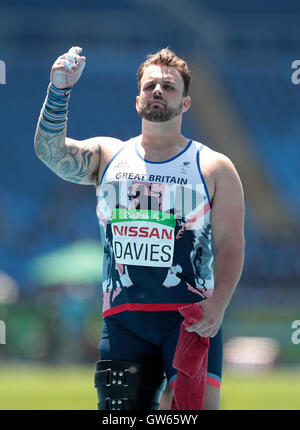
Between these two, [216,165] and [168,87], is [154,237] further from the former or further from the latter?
[168,87]

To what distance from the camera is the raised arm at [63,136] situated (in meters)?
4.29

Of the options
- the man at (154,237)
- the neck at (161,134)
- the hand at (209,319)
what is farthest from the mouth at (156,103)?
the hand at (209,319)

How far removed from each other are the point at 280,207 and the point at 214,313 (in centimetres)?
1612

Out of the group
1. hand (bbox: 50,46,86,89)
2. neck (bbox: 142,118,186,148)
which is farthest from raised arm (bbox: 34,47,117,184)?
neck (bbox: 142,118,186,148)

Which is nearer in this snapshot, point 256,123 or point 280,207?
point 280,207

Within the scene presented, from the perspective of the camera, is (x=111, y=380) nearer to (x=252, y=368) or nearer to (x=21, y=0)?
(x=252, y=368)

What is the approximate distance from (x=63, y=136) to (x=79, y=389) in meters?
7.29

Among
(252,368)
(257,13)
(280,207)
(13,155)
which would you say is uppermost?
(257,13)

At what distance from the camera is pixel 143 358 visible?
435 cm

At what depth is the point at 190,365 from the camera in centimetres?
405

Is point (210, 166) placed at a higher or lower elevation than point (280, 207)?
lower

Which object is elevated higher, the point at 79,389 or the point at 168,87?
the point at 168,87

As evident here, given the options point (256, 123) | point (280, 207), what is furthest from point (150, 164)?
point (256, 123)

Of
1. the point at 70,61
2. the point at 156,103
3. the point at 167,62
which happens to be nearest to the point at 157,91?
the point at 156,103
